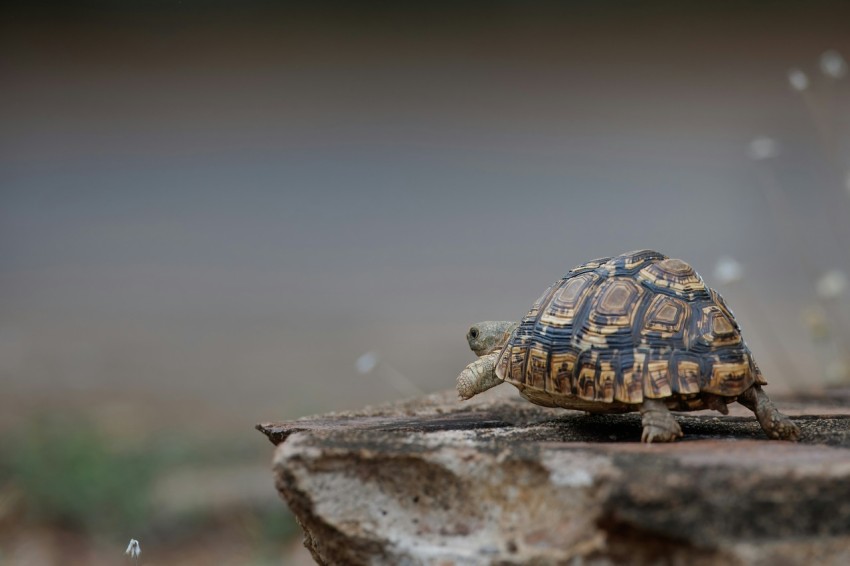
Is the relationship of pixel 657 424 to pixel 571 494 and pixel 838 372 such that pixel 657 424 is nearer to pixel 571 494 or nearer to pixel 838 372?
pixel 571 494

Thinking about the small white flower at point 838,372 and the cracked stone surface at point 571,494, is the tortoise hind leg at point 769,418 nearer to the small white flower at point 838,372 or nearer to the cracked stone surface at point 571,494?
the cracked stone surface at point 571,494

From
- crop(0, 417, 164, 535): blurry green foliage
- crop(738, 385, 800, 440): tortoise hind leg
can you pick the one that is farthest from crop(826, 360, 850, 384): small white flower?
crop(0, 417, 164, 535): blurry green foliage

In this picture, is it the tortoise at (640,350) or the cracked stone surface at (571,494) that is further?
the tortoise at (640,350)

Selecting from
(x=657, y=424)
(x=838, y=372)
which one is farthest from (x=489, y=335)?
(x=838, y=372)

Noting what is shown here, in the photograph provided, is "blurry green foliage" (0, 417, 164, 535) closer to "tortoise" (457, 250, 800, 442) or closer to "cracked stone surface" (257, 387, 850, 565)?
"cracked stone surface" (257, 387, 850, 565)

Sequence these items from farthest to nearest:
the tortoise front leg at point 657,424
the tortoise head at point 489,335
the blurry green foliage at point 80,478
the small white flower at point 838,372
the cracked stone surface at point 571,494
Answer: the blurry green foliage at point 80,478, the small white flower at point 838,372, the tortoise head at point 489,335, the tortoise front leg at point 657,424, the cracked stone surface at point 571,494

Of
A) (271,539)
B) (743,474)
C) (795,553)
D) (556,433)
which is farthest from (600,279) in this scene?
(271,539)

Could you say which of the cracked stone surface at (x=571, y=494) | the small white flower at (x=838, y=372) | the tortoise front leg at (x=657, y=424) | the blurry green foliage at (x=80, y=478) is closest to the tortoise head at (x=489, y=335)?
the cracked stone surface at (x=571, y=494)

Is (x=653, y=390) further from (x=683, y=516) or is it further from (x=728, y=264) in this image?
(x=728, y=264)
